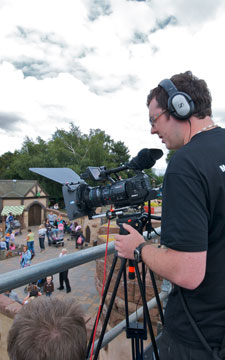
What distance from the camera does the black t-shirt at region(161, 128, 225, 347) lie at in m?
0.98

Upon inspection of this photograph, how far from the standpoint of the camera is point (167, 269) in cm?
105

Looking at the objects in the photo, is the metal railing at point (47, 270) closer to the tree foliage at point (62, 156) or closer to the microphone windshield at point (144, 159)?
the microphone windshield at point (144, 159)

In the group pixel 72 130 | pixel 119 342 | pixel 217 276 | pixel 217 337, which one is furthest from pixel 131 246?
pixel 72 130

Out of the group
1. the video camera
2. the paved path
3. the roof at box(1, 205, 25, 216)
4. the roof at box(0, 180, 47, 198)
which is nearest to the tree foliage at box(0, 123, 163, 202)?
the roof at box(0, 180, 47, 198)

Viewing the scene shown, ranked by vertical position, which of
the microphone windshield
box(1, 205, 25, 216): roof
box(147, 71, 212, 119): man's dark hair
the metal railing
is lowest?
box(1, 205, 25, 216): roof

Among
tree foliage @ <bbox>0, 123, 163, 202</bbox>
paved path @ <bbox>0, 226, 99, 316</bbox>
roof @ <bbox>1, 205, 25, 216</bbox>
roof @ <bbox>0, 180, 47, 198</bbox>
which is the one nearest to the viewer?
paved path @ <bbox>0, 226, 99, 316</bbox>

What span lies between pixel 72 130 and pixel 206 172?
44.5m

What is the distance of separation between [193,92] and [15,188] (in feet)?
90.2

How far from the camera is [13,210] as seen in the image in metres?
24.0

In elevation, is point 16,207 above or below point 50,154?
below

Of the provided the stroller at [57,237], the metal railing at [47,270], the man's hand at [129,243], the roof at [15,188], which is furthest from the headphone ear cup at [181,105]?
the roof at [15,188]

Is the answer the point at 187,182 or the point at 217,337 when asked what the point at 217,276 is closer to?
the point at 217,337

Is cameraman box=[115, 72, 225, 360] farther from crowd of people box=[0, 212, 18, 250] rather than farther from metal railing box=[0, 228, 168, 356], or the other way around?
crowd of people box=[0, 212, 18, 250]

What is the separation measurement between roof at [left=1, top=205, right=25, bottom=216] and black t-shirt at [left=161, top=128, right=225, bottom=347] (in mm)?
24651
